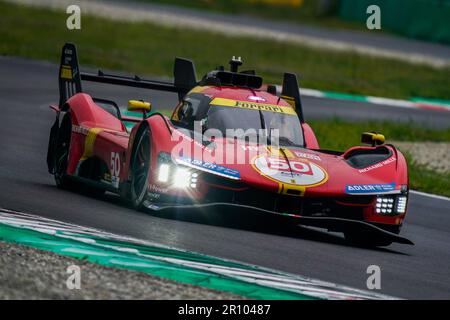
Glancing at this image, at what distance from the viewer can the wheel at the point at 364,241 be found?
10.6 metres

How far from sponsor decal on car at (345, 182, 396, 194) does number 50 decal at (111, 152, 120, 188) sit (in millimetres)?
2319

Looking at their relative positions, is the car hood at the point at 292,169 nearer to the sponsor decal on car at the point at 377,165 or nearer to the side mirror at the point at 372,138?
the sponsor decal on car at the point at 377,165

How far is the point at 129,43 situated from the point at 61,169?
2078cm

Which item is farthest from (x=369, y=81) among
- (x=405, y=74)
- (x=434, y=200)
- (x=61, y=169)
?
(x=61, y=169)

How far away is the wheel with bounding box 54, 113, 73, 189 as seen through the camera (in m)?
12.4

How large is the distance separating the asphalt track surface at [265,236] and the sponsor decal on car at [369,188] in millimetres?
494

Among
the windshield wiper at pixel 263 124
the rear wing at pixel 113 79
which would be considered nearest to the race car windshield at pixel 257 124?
the windshield wiper at pixel 263 124

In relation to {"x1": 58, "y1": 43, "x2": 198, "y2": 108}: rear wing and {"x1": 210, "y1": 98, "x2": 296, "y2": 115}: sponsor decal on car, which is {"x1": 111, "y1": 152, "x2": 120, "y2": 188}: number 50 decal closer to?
{"x1": 210, "y1": 98, "x2": 296, "y2": 115}: sponsor decal on car

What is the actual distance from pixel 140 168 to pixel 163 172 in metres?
0.66

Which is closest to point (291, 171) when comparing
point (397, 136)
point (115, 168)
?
point (115, 168)

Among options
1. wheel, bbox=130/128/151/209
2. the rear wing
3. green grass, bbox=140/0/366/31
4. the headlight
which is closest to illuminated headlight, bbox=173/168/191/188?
the headlight

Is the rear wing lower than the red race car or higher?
higher

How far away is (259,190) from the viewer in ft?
32.8
